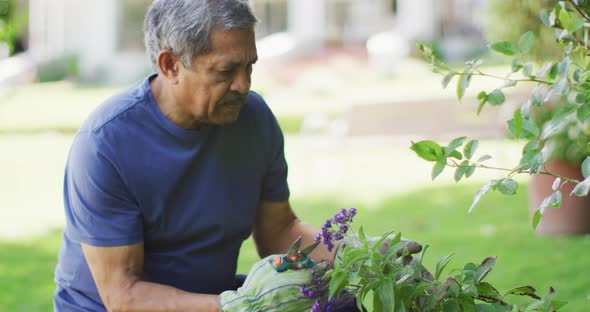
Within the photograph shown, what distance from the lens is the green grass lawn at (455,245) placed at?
4840 millimetres

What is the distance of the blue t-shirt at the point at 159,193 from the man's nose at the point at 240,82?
26cm

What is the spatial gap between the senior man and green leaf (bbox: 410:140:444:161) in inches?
24.0

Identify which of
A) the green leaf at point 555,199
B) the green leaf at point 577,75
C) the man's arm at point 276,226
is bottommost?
the man's arm at point 276,226

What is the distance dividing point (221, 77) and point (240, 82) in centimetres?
5

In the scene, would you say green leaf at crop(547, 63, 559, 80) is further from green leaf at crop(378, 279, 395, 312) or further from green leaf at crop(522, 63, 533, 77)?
green leaf at crop(378, 279, 395, 312)

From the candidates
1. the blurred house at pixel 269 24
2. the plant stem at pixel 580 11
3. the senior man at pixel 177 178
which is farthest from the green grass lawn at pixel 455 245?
the blurred house at pixel 269 24

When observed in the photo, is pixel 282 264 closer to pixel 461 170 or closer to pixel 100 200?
pixel 461 170

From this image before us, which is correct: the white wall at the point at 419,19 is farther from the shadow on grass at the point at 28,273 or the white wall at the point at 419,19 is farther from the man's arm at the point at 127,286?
the man's arm at the point at 127,286

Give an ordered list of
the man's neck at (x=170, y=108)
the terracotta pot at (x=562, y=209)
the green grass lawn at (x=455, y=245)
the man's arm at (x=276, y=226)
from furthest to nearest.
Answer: the terracotta pot at (x=562, y=209)
the green grass lawn at (x=455, y=245)
the man's arm at (x=276, y=226)
the man's neck at (x=170, y=108)

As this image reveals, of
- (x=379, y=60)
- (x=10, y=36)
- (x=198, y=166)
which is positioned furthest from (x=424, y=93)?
(x=198, y=166)

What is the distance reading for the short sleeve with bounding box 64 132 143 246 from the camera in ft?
7.40

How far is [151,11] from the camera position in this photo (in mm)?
2320

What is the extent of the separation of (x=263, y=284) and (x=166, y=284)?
584mm

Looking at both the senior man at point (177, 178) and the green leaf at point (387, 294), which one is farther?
the senior man at point (177, 178)
